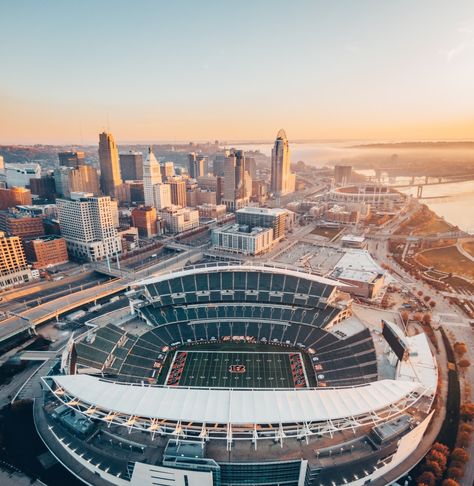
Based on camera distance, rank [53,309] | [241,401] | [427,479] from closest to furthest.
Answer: [427,479], [241,401], [53,309]

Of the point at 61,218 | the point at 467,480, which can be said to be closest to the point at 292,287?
the point at 467,480

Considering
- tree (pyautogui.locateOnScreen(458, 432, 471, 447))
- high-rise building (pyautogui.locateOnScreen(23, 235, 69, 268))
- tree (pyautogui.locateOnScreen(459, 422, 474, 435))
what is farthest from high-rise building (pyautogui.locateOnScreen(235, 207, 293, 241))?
tree (pyautogui.locateOnScreen(458, 432, 471, 447))

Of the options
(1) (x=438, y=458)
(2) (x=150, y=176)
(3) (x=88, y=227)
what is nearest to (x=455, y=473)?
(1) (x=438, y=458)

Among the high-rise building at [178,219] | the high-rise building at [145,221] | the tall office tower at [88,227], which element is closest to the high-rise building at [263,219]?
the high-rise building at [178,219]

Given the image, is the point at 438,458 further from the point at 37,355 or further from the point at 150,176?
the point at 150,176

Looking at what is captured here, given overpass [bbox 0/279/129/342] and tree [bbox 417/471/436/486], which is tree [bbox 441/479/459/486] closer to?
tree [bbox 417/471/436/486]

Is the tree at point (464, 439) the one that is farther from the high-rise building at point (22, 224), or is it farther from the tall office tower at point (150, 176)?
the tall office tower at point (150, 176)
